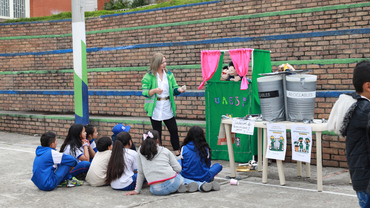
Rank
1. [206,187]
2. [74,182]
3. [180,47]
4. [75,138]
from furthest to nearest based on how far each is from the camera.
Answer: [180,47] → [75,138] → [74,182] → [206,187]

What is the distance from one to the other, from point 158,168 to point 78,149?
160cm

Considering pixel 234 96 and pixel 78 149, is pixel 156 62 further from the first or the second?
pixel 78 149

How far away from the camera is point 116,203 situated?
17.6ft

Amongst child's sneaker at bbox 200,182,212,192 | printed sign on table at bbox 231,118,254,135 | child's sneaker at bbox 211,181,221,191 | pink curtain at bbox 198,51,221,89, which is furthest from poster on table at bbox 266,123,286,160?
pink curtain at bbox 198,51,221,89

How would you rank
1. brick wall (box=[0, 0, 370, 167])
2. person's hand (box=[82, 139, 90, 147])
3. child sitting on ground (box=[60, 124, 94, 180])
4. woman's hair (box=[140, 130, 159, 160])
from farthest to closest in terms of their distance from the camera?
brick wall (box=[0, 0, 370, 167]), person's hand (box=[82, 139, 90, 147]), child sitting on ground (box=[60, 124, 94, 180]), woman's hair (box=[140, 130, 159, 160])

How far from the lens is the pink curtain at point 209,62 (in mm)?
7325

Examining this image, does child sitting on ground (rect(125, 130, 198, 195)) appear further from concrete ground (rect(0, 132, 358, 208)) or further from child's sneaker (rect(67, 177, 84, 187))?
child's sneaker (rect(67, 177, 84, 187))

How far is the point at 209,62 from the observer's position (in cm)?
740

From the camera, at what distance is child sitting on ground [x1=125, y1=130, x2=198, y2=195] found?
5.52 m

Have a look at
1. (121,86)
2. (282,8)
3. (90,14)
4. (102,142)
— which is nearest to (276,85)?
(102,142)

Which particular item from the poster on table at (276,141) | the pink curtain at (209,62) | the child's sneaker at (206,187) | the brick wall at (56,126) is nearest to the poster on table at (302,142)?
the poster on table at (276,141)

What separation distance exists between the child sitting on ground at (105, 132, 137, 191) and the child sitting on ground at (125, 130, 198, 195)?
1.07ft

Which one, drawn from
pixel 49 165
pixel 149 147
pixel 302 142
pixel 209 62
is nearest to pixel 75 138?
pixel 49 165

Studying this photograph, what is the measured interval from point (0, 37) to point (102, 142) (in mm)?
11650
